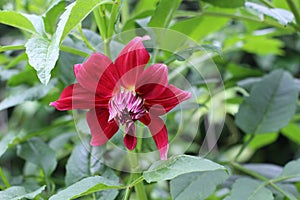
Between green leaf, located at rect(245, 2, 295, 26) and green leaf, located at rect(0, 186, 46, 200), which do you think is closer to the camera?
green leaf, located at rect(0, 186, 46, 200)

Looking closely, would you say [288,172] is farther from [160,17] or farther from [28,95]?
[28,95]

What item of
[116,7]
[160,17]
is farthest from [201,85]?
[116,7]

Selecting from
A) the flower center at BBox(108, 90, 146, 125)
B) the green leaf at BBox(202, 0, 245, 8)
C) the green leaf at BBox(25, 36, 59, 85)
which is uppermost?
the green leaf at BBox(25, 36, 59, 85)

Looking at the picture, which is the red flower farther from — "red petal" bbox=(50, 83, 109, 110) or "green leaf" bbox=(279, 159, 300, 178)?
"green leaf" bbox=(279, 159, 300, 178)

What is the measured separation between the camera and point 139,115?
49cm

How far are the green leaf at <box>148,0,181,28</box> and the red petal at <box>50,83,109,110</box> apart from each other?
175 millimetres

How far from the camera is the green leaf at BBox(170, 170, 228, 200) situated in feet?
1.85

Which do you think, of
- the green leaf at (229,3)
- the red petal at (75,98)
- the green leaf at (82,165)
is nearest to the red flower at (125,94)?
the red petal at (75,98)

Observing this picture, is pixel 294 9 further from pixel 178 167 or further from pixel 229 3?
pixel 178 167

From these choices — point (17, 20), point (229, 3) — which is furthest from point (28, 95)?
point (229, 3)

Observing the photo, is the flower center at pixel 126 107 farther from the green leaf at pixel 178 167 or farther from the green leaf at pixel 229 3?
the green leaf at pixel 229 3

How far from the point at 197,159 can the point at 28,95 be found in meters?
0.35

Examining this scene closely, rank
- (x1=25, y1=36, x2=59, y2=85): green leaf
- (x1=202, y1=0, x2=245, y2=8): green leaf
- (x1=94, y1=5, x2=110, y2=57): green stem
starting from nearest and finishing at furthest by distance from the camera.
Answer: (x1=25, y1=36, x2=59, y2=85): green leaf → (x1=94, y1=5, x2=110, y2=57): green stem → (x1=202, y1=0, x2=245, y2=8): green leaf

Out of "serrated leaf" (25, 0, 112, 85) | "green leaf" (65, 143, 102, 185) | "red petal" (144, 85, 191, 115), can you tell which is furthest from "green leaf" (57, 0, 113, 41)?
"green leaf" (65, 143, 102, 185)
